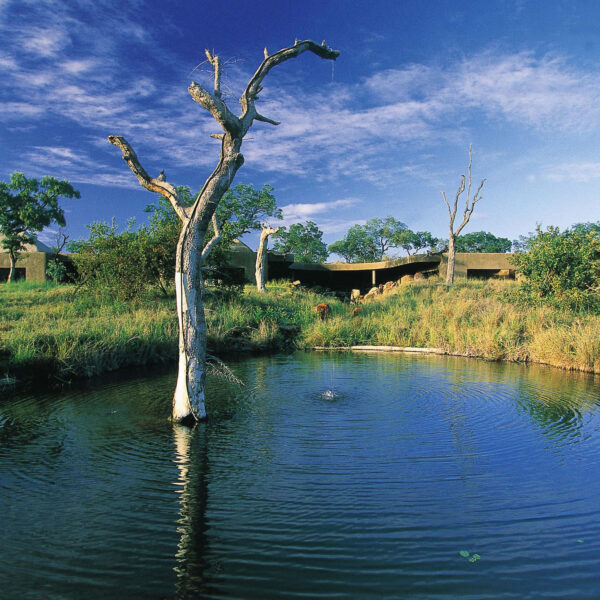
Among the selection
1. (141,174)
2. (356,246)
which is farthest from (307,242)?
(141,174)

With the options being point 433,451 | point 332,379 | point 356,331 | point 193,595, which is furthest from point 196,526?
point 356,331

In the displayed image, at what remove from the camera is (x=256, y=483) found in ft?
13.9

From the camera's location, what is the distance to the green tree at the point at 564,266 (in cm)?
1446

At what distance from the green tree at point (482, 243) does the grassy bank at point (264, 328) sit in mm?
38972

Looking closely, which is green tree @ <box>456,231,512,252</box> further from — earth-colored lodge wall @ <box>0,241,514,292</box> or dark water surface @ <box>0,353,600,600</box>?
dark water surface @ <box>0,353,600,600</box>

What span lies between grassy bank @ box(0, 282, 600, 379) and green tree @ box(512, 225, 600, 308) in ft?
2.59

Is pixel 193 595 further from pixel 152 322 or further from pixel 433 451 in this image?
pixel 152 322

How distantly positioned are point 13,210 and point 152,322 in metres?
20.7

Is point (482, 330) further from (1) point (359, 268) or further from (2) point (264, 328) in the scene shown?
(1) point (359, 268)

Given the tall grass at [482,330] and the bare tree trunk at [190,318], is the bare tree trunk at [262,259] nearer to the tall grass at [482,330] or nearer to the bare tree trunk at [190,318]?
the tall grass at [482,330]

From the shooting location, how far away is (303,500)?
3906 mm

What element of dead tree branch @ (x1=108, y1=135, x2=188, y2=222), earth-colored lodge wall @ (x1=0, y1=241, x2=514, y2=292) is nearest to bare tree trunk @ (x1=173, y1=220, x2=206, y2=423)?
dead tree branch @ (x1=108, y1=135, x2=188, y2=222)

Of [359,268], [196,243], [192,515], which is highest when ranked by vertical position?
[359,268]

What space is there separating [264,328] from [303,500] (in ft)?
39.4
